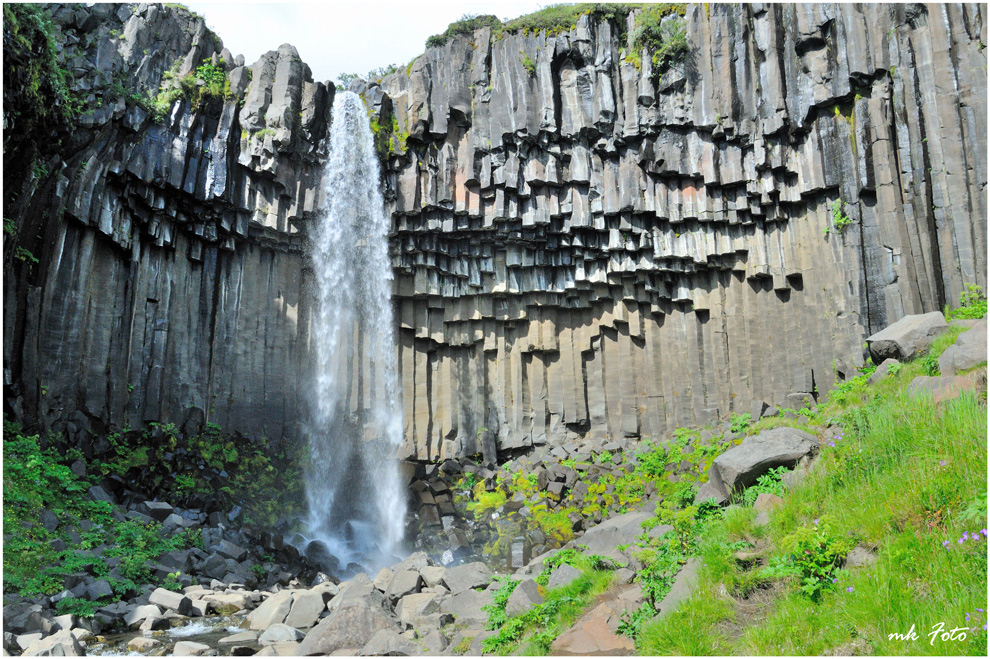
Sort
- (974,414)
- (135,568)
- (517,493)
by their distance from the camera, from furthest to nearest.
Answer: (517,493) → (135,568) → (974,414)

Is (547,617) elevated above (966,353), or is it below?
below

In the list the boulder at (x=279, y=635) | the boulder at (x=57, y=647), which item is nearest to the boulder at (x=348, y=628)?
the boulder at (x=279, y=635)

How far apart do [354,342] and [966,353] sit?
14.0 m

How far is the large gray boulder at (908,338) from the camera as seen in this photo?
9.17m

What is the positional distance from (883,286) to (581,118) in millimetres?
8183

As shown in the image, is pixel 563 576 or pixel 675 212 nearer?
pixel 563 576

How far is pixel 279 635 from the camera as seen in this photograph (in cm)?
806

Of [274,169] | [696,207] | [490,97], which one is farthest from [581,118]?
[274,169]

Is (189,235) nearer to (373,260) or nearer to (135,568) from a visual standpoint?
(373,260)

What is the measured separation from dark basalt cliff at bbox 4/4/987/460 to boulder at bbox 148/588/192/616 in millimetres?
5302

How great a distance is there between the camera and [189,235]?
16.0 metres

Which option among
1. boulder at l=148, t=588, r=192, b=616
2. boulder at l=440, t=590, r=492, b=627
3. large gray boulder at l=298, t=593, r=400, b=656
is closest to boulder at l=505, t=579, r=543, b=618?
boulder at l=440, t=590, r=492, b=627

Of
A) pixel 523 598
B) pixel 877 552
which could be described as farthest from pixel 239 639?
pixel 877 552

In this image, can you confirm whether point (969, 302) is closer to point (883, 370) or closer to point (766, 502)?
point (883, 370)
